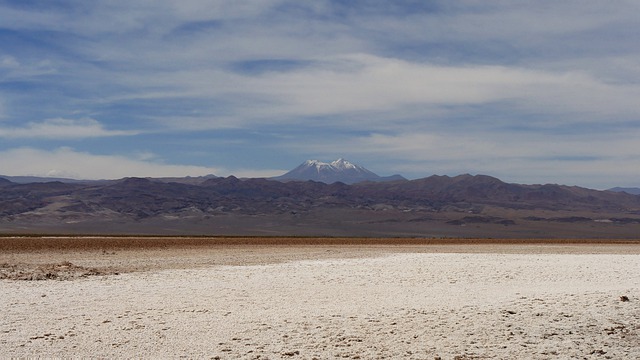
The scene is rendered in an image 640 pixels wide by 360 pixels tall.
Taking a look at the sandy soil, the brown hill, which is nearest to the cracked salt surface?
the sandy soil

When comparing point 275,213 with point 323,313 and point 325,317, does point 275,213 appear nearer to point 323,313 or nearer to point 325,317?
point 323,313

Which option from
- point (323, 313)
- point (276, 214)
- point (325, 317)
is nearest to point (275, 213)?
point (276, 214)

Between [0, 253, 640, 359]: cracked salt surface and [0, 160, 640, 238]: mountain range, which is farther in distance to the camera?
[0, 160, 640, 238]: mountain range

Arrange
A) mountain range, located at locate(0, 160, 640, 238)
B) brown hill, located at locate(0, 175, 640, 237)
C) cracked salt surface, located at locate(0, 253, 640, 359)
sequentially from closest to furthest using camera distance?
cracked salt surface, located at locate(0, 253, 640, 359) → mountain range, located at locate(0, 160, 640, 238) → brown hill, located at locate(0, 175, 640, 237)

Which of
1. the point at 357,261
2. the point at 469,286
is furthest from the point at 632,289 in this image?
the point at 357,261

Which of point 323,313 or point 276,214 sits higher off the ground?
point 276,214

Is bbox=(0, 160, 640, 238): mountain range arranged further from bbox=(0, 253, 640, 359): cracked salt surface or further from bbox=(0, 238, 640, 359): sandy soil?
bbox=(0, 253, 640, 359): cracked salt surface

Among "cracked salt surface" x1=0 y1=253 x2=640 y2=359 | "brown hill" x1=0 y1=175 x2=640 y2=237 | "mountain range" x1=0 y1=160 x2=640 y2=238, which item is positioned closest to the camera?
"cracked salt surface" x1=0 y1=253 x2=640 y2=359
